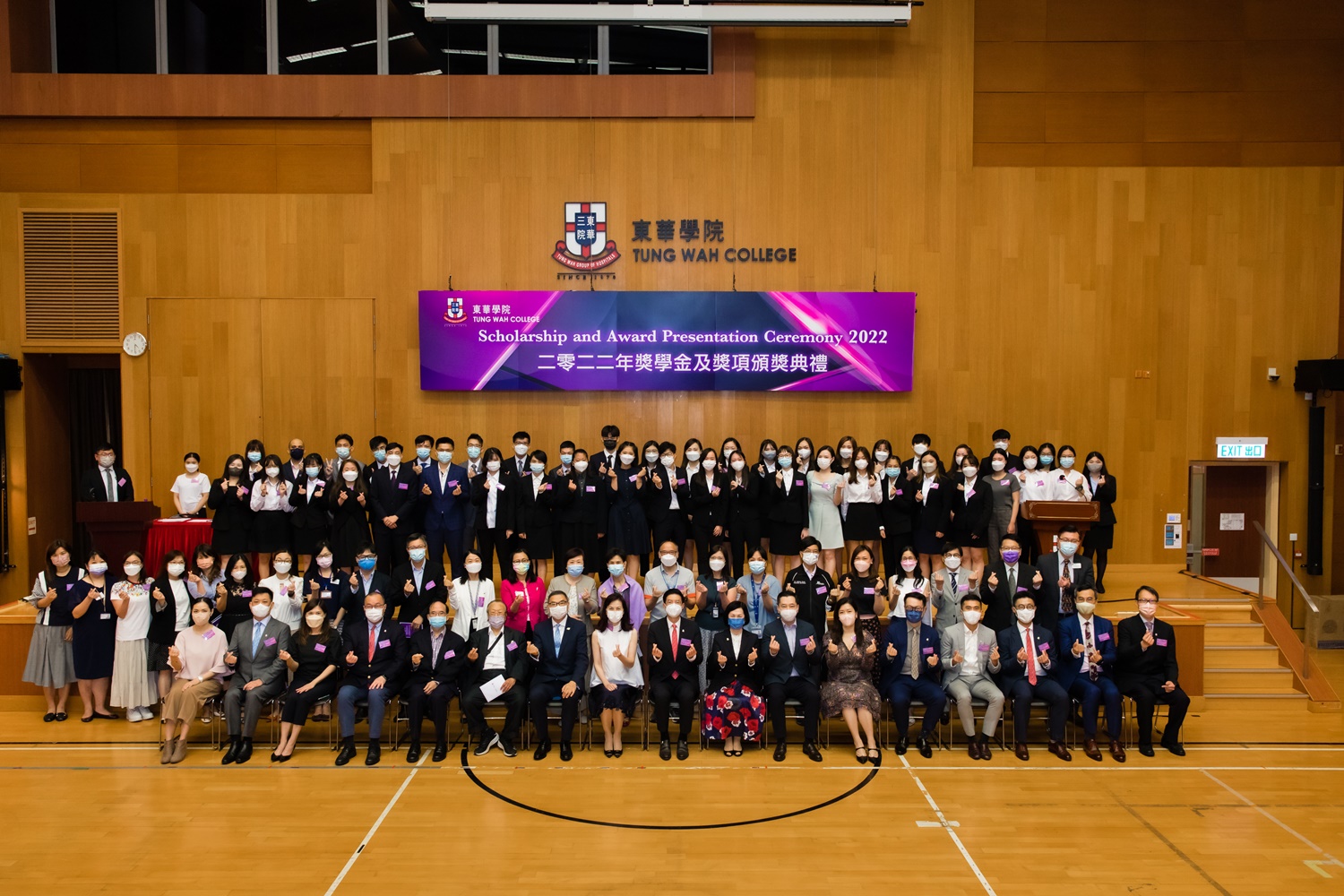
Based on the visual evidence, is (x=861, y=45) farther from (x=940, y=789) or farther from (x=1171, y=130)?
(x=940, y=789)

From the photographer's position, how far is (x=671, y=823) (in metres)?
6.09

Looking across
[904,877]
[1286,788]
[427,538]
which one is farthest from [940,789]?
[427,538]

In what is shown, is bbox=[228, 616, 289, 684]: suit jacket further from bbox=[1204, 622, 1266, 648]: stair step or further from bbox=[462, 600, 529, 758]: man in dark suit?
bbox=[1204, 622, 1266, 648]: stair step

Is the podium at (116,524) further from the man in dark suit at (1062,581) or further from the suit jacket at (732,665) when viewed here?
the man in dark suit at (1062,581)

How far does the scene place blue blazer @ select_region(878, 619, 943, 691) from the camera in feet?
24.9

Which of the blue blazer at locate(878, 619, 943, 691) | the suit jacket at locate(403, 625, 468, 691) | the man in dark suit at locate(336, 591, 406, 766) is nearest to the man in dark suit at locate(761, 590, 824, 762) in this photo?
the blue blazer at locate(878, 619, 943, 691)

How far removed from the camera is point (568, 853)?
566 cm

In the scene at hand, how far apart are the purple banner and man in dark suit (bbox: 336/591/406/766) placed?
4100 millimetres

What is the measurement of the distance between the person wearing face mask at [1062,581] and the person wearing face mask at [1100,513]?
1578 millimetres

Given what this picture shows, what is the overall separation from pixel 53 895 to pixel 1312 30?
14.9 meters

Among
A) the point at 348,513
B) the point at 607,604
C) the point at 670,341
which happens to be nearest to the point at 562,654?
the point at 607,604

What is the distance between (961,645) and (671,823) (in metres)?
3.00

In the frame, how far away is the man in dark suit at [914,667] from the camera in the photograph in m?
7.43

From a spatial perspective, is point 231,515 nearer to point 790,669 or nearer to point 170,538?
point 170,538
